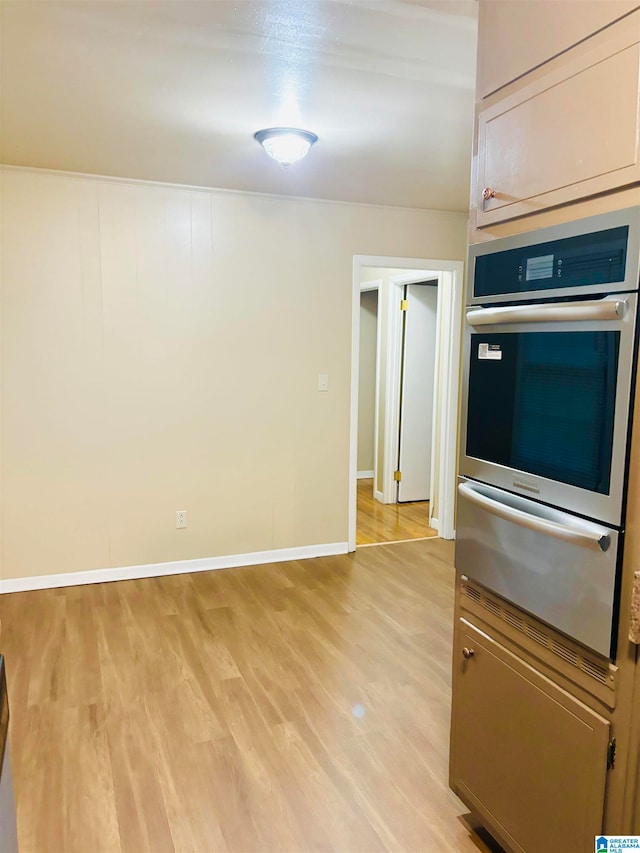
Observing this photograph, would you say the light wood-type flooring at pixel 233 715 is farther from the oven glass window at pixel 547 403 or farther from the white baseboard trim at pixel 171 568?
the oven glass window at pixel 547 403

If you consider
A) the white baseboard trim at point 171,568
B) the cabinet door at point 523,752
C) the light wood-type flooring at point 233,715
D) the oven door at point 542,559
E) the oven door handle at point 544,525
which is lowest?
the light wood-type flooring at point 233,715

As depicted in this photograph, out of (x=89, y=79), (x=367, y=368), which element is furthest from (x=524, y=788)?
(x=367, y=368)

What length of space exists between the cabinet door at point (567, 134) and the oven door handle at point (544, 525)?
76 cm

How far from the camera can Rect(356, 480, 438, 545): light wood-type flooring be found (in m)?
4.89

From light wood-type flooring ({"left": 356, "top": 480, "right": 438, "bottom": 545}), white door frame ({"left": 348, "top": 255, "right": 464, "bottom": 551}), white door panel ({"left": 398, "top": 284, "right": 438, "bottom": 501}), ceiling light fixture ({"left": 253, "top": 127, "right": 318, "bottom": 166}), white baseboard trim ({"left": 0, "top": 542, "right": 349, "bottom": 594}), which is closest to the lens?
ceiling light fixture ({"left": 253, "top": 127, "right": 318, "bottom": 166})

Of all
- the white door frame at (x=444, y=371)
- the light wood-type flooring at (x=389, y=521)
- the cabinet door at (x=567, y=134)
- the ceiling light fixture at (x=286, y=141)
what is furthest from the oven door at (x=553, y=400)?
the light wood-type flooring at (x=389, y=521)

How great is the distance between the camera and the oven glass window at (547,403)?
1.33 meters

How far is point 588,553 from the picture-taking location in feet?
4.50

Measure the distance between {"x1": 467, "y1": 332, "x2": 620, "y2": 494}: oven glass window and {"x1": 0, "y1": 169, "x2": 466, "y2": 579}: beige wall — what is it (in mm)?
2520

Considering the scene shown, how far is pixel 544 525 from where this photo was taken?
1474mm

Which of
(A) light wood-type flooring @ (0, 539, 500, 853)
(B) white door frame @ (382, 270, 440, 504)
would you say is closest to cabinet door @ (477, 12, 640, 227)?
(A) light wood-type flooring @ (0, 539, 500, 853)

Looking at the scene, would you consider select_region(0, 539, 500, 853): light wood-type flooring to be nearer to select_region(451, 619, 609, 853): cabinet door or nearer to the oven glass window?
select_region(451, 619, 609, 853): cabinet door

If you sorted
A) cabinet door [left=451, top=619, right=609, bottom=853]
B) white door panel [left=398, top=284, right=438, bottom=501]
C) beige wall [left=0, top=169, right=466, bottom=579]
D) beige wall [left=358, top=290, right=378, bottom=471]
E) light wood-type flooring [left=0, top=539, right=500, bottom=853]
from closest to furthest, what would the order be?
cabinet door [left=451, top=619, right=609, bottom=853] < light wood-type flooring [left=0, top=539, right=500, bottom=853] < beige wall [left=0, top=169, right=466, bottom=579] < white door panel [left=398, top=284, right=438, bottom=501] < beige wall [left=358, top=290, right=378, bottom=471]

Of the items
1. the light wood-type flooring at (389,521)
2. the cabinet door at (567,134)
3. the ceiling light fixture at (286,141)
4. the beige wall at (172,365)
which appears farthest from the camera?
the light wood-type flooring at (389,521)
